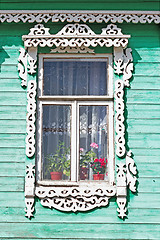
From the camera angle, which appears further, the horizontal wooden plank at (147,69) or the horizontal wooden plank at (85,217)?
the horizontal wooden plank at (147,69)

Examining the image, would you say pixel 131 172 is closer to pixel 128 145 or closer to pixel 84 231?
pixel 128 145

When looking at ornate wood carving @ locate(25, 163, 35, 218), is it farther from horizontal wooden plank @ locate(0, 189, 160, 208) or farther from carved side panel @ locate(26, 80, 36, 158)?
carved side panel @ locate(26, 80, 36, 158)

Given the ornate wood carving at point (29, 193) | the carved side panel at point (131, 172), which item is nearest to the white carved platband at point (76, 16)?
the carved side panel at point (131, 172)

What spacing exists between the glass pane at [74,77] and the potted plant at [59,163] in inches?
30.0

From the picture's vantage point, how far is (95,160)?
4344 mm

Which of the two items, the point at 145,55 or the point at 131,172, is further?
the point at 145,55

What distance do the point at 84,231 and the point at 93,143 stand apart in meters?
1.12

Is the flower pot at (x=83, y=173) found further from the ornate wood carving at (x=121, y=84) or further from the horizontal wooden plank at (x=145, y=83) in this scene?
the horizontal wooden plank at (x=145, y=83)

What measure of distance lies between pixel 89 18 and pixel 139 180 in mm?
2266

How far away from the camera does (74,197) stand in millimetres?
4113

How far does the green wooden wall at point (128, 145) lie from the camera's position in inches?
160

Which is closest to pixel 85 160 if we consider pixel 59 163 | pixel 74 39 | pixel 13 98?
pixel 59 163

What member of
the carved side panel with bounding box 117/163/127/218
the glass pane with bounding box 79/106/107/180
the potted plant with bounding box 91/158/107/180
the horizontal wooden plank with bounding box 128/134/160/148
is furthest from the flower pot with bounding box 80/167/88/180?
the horizontal wooden plank with bounding box 128/134/160/148

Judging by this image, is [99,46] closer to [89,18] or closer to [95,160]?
[89,18]
